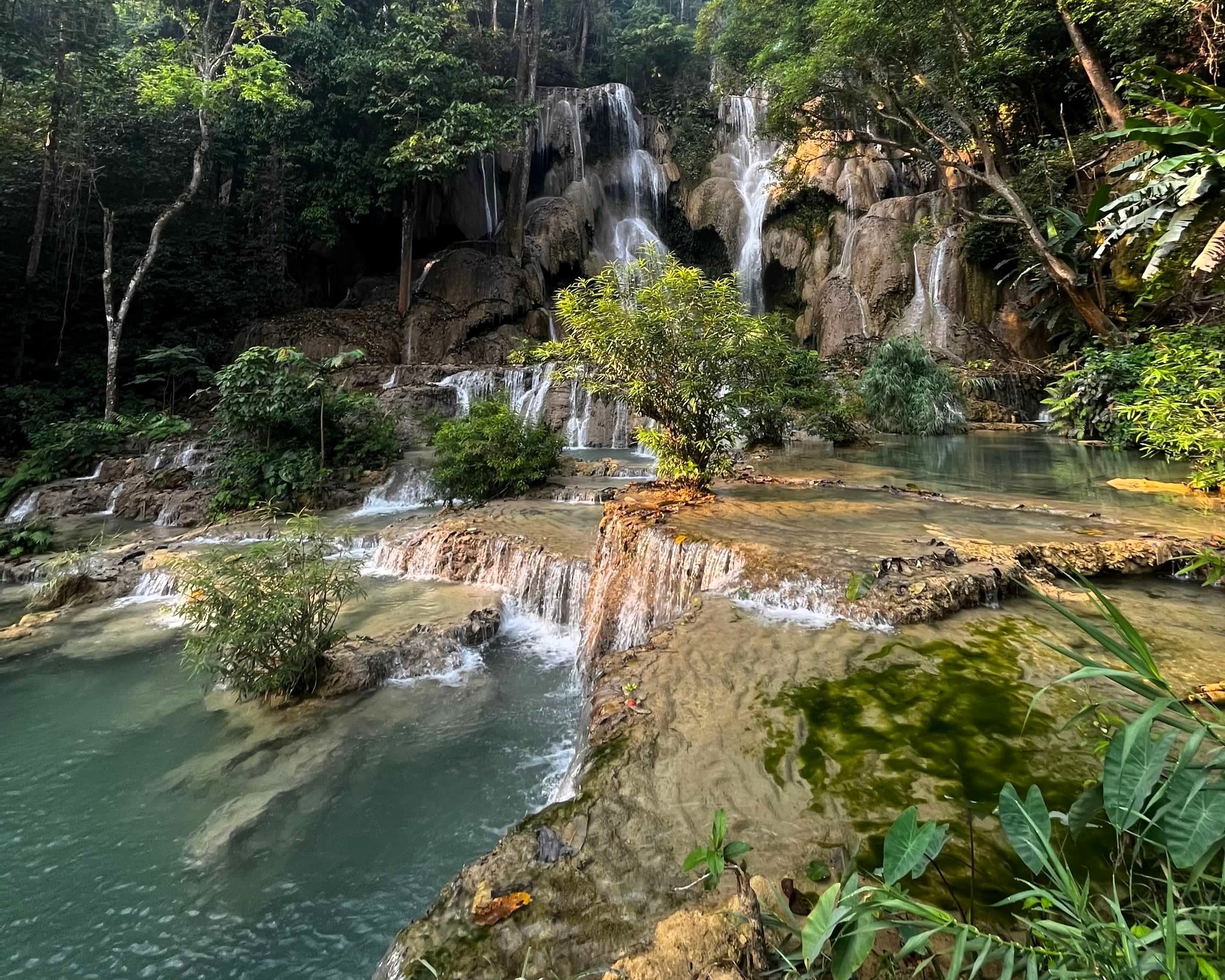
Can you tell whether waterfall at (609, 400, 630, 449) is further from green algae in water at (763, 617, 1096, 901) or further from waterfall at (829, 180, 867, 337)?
green algae in water at (763, 617, 1096, 901)

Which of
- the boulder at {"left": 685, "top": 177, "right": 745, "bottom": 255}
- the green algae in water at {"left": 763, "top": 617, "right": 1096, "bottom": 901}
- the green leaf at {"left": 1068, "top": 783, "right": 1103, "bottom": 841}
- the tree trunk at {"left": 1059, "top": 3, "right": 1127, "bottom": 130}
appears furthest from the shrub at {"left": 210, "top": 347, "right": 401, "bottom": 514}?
the boulder at {"left": 685, "top": 177, "right": 745, "bottom": 255}

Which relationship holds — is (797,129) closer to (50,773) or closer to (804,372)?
(804,372)

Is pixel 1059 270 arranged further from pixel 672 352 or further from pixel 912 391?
pixel 672 352

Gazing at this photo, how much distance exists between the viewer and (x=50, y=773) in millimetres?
4102

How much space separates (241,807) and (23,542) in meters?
8.80

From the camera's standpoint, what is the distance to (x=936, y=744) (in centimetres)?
285

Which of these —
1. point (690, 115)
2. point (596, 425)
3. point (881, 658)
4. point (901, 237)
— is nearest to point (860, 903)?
point (881, 658)

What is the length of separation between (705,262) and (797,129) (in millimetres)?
9854

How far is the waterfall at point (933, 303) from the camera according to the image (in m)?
18.8

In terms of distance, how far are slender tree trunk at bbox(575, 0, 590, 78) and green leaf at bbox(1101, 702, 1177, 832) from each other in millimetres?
34177

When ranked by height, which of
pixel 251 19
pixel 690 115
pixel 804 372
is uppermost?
pixel 690 115

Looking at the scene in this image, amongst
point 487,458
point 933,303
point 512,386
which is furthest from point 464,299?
point 933,303

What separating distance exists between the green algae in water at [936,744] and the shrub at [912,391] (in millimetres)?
12107

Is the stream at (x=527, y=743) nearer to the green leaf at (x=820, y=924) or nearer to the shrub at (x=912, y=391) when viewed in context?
the green leaf at (x=820, y=924)
